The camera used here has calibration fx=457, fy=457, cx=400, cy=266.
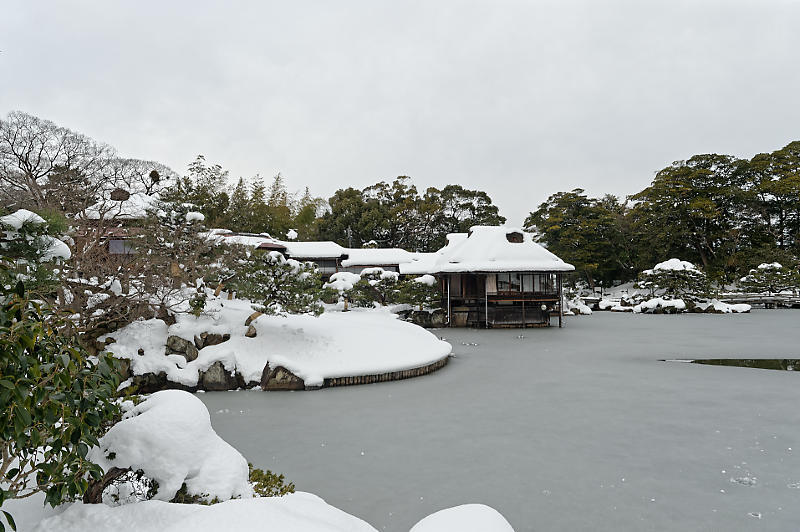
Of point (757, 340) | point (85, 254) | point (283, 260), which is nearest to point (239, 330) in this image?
point (283, 260)

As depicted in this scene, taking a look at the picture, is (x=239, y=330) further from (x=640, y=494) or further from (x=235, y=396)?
(x=640, y=494)

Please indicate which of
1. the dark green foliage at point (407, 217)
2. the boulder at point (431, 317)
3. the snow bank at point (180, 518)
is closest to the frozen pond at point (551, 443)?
the snow bank at point (180, 518)

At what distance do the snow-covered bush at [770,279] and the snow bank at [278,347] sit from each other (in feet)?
77.7

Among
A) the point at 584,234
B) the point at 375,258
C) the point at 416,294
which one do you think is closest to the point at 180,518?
the point at 416,294

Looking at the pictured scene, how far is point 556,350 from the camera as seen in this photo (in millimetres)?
12031

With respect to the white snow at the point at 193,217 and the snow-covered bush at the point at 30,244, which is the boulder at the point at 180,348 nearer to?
the white snow at the point at 193,217

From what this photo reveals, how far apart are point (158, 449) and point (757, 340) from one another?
1567 centimetres

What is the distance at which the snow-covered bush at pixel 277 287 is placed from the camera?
9.38 metres

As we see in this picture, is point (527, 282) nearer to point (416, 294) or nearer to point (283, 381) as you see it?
point (416, 294)

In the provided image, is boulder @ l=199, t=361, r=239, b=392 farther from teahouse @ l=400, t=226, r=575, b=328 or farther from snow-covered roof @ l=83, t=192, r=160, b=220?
teahouse @ l=400, t=226, r=575, b=328

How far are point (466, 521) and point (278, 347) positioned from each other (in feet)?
25.6

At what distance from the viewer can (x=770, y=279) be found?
24.9 m

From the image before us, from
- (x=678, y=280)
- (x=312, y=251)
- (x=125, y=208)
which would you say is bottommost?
(x=678, y=280)

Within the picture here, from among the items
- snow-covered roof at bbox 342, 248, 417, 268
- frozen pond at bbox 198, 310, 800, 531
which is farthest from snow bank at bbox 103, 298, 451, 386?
snow-covered roof at bbox 342, 248, 417, 268
